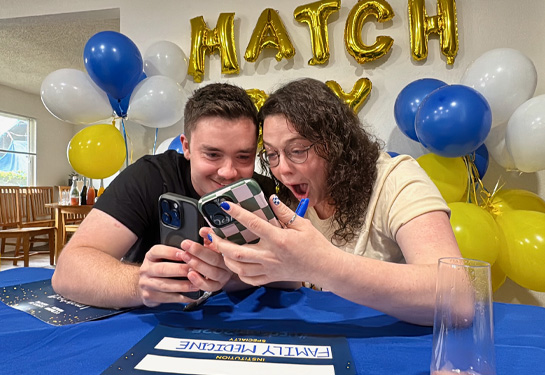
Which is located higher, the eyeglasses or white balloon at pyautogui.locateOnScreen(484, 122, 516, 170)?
white balloon at pyautogui.locateOnScreen(484, 122, 516, 170)

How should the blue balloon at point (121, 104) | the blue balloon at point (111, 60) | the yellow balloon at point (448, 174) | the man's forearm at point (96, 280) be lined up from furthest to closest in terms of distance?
the blue balloon at point (121, 104) < the blue balloon at point (111, 60) < the yellow balloon at point (448, 174) < the man's forearm at point (96, 280)

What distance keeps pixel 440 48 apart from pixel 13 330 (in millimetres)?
2877

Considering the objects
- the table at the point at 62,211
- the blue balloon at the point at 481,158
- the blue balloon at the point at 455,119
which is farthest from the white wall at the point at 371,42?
the table at the point at 62,211

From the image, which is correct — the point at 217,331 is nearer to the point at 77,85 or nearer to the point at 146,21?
the point at 77,85

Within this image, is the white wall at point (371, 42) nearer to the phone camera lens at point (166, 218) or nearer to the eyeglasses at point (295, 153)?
the eyeglasses at point (295, 153)

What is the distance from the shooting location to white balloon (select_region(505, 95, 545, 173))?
1.96 metres

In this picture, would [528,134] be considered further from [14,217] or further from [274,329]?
[14,217]

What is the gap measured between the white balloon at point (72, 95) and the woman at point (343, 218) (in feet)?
6.10

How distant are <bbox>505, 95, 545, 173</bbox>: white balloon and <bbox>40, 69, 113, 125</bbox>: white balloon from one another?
2582 millimetres

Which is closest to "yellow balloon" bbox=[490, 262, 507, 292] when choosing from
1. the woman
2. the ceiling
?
the woman

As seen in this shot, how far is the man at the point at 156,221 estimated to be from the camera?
34.6 inches

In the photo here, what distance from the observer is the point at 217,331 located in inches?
30.6

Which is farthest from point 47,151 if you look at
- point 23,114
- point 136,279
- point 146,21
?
point 136,279

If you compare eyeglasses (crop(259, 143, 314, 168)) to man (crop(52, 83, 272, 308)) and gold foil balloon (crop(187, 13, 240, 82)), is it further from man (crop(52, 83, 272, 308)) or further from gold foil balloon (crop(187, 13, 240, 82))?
gold foil balloon (crop(187, 13, 240, 82))
